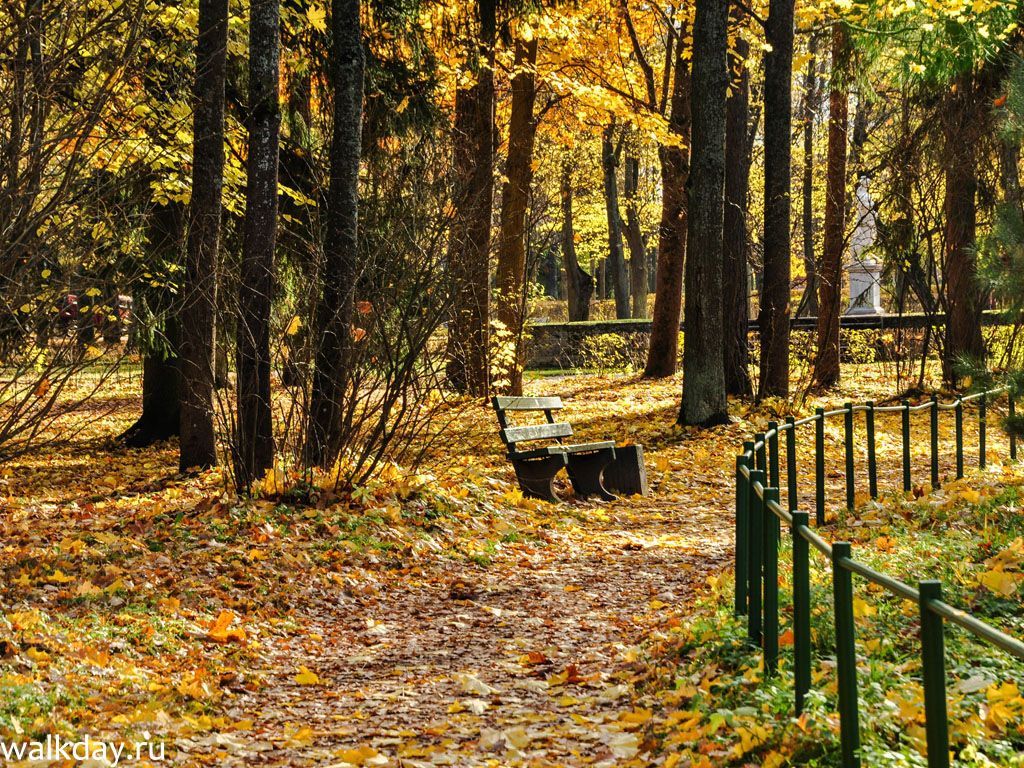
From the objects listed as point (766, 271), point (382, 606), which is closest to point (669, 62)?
point (766, 271)

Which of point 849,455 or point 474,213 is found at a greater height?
point 474,213

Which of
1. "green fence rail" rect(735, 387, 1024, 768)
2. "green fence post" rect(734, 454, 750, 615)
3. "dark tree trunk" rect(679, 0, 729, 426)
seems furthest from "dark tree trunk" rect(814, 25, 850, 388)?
"green fence post" rect(734, 454, 750, 615)

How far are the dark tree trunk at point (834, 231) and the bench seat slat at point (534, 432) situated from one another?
776cm

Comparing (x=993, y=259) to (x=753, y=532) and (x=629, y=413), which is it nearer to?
(x=753, y=532)

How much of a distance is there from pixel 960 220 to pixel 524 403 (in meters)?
9.82

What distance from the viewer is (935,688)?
117 inches

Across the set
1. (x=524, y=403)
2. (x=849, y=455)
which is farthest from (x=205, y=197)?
(x=849, y=455)

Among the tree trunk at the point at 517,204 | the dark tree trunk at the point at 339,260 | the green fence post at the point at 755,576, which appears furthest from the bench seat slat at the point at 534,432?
the tree trunk at the point at 517,204

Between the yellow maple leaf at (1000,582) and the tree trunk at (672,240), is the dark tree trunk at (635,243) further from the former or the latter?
the yellow maple leaf at (1000,582)

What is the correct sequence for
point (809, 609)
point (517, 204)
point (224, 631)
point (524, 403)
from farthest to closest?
point (517, 204) < point (524, 403) < point (224, 631) < point (809, 609)

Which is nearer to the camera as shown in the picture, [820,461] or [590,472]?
[820,461]

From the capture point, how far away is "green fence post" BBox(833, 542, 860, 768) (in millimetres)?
3580

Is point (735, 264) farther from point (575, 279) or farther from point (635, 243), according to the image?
point (575, 279)

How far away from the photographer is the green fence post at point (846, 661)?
358 centimetres
